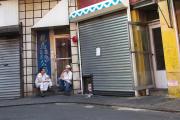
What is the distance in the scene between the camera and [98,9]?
1279 cm

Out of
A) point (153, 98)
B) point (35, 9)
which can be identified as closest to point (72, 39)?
point (35, 9)

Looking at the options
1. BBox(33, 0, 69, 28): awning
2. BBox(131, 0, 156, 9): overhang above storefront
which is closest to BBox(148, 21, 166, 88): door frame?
BBox(131, 0, 156, 9): overhang above storefront

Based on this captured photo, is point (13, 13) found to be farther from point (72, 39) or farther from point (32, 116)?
point (32, 116)

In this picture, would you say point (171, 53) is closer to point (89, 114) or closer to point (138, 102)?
point (138, 102)

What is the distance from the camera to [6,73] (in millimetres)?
14711

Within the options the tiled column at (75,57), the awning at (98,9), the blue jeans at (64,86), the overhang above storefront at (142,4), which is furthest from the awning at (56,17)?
the overhang above storefront at (142,4)

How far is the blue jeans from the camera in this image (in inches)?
547

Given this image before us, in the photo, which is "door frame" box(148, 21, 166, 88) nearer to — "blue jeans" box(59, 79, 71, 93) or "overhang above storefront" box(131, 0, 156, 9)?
"overhang above storefront" box(131, 0, 156, 9)

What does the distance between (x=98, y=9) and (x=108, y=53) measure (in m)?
1.86

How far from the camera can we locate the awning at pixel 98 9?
39.4 ft

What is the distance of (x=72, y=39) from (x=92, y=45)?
3.90 ft

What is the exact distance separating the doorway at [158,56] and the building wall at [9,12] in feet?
21.1

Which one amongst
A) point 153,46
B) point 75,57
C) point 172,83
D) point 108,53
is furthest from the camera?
point 75,57

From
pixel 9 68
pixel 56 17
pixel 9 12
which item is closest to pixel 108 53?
pixel 56 17
